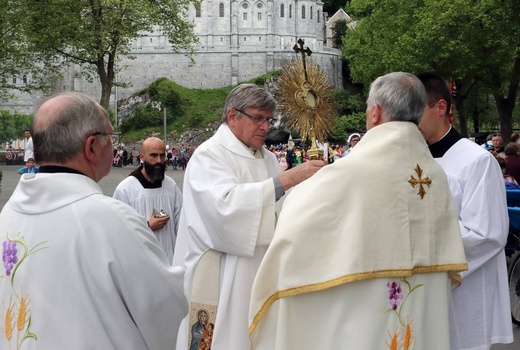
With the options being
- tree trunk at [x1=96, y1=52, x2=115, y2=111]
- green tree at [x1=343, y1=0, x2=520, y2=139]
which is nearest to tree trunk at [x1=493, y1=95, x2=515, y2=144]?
green tree at [x1=343, y1=0, x2=520, y2=139]

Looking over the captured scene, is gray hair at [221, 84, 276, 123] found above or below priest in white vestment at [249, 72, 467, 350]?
above

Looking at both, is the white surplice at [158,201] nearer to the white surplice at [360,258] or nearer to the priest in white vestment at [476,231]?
the priest in white vestment at [476,231]

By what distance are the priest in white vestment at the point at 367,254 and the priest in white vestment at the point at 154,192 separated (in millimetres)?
3194

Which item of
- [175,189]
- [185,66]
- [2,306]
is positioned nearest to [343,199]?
[2,306]

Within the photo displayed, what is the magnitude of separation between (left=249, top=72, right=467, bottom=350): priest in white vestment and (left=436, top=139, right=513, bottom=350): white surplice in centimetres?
65

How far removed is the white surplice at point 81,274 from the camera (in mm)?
3023

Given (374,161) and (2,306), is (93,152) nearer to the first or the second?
(2,306)

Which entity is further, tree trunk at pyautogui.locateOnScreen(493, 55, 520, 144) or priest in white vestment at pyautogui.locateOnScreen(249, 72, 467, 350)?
tree trunk at pyautogui.locateOnScreen(493, 55, 520, 144)

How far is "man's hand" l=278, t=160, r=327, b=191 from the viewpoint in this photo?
15.5 ft

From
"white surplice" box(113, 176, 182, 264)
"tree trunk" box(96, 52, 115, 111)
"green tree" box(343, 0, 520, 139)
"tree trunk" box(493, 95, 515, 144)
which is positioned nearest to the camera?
"white surplice" box(113, 176, 182, 264)

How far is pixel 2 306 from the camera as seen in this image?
316 centimetres

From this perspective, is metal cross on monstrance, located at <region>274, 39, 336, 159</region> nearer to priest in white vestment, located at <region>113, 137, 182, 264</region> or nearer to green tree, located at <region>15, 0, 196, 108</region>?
priest in white vestment, located at <region>113, 137, 182, 264</region>

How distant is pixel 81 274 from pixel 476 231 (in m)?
2.40

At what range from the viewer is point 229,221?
16.0ft
